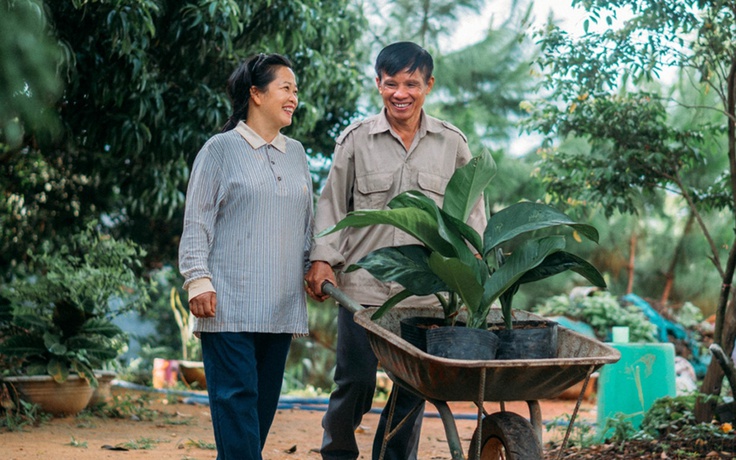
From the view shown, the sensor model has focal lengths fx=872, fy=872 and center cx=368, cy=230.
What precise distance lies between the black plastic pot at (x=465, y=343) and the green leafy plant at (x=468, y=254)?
11 cm

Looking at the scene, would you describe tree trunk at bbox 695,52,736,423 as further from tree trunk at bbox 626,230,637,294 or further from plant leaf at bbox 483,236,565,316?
tree trunk at bbox 626,230,637,294

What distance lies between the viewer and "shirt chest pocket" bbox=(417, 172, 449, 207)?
3.06 metres

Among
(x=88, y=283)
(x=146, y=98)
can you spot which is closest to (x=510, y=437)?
(x=146, y=98)

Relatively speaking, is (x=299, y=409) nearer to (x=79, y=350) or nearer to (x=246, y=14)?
(x=79, y=350)

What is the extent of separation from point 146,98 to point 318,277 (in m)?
2.53

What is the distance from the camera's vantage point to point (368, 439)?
16.9 feet

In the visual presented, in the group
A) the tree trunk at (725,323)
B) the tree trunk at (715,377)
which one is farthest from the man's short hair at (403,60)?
the tree trunk at (715,377)

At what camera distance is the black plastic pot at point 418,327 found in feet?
7.88

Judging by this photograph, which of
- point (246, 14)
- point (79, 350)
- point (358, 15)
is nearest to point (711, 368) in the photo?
point (246, 14)

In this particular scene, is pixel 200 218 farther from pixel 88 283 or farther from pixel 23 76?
pixel 88 283

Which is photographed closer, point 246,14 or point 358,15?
point 246,14

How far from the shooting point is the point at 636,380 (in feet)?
14.6

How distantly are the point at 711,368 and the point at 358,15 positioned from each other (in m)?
4.18

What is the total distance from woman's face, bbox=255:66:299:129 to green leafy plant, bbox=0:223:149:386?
285 centimetres
